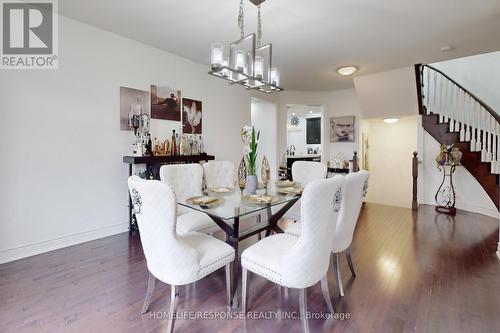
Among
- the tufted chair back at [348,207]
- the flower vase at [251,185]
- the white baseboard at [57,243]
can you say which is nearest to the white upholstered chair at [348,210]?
the tufted chair back at [348,207]

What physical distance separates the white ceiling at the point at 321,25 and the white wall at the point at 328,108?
190 cm

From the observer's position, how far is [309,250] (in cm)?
146

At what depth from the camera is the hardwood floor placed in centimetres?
167

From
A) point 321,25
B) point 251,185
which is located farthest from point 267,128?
point 251,185

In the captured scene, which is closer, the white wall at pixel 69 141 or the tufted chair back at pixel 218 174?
the white wall at pixel 69 141

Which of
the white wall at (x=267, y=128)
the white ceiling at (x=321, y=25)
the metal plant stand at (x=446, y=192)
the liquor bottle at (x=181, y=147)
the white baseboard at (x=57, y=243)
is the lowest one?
the white baseboard at (x=57, y=243)

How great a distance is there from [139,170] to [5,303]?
6.46 feet

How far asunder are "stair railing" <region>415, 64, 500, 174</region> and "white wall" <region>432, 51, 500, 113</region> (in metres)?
0.86

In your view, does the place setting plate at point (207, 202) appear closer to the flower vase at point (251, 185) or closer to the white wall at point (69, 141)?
the flower vase at point (251, 185)

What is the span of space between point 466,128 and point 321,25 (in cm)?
379

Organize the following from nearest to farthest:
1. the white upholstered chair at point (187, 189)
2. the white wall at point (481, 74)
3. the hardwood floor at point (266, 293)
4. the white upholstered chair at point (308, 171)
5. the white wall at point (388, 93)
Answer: the hardwood floor at point (266, 293) < the white upholstered chair at point (187, 189) < the white upholstered chair at point (308, 171) < the white wall at point (388, 93) < the white wall at point (481, 74)

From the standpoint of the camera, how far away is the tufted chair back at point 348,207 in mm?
1860

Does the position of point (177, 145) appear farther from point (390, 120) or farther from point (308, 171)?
point (390, 120)

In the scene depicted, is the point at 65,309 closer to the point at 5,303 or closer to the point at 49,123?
the point at 5,303
